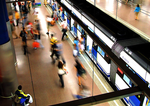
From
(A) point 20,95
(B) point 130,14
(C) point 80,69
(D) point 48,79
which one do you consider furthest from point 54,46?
(B) point 130,14

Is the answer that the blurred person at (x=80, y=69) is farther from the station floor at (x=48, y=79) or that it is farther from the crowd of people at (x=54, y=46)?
the station floor at (x=48, y=79)

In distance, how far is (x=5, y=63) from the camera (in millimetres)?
8172

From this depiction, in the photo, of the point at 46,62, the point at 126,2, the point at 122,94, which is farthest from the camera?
the point at 46,62

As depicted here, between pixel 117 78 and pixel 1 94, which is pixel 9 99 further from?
pixel 117 78

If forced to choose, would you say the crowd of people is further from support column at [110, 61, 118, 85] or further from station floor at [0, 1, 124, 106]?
support column at [110, 61, 118, 85]

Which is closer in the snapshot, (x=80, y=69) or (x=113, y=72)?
(x=80, y=69)

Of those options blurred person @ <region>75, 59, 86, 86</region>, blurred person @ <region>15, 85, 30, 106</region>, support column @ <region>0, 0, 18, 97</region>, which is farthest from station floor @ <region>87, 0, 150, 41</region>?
blurred person @ <region>15, 85, 30, 106</region>

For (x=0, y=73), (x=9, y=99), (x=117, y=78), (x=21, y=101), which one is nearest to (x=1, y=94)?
(x=9, y=99)

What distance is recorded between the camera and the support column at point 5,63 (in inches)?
293

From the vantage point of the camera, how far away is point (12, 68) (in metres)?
8.59

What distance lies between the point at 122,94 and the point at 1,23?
5268 mm

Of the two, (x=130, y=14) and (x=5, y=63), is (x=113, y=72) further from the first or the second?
(x=5, y=63)

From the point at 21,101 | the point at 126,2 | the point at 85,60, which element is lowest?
the point at 85,60

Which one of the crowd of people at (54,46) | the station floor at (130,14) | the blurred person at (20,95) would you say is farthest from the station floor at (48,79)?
the station floor at (130,14)
